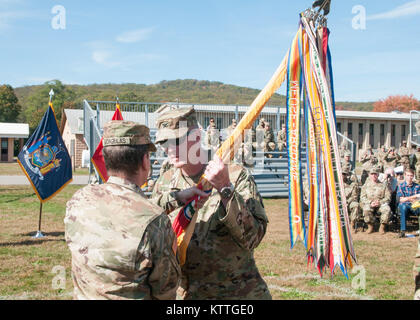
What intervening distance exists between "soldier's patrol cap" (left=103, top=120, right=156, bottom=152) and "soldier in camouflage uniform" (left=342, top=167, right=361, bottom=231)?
982 cm

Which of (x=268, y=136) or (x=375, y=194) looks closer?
(x=375, y=194)

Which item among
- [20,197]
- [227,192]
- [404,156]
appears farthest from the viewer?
[404,156]

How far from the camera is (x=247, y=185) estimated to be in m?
2.60

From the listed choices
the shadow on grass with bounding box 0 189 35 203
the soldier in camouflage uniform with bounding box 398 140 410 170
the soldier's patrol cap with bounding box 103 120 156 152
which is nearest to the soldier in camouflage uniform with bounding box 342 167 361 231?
the soldier in camouflage uniform with bounding box 398 140 410 170

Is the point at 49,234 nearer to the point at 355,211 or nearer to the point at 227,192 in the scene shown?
the point at 355,211

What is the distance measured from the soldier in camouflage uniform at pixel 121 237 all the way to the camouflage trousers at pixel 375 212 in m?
9.68

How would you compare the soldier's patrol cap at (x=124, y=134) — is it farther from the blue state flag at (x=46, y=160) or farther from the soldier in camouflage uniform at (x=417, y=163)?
the soldier in camouflage uniform at (x=417, y=163)

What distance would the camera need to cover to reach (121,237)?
1.91m

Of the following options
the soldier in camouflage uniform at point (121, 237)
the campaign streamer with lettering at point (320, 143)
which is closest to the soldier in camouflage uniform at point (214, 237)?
the soldier in camouflage uniform at point (121, 237)

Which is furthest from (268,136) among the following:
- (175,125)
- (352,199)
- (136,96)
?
(136,96)

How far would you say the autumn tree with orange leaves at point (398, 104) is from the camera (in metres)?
89.4

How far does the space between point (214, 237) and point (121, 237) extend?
82cm

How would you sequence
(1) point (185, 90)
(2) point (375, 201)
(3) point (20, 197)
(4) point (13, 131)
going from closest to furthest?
(2) point (375, 201) < (3) point (20, 197) < (4) point (13, 131) < (1) point (185, 90)

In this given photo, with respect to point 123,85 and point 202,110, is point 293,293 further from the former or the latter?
point 123,85
